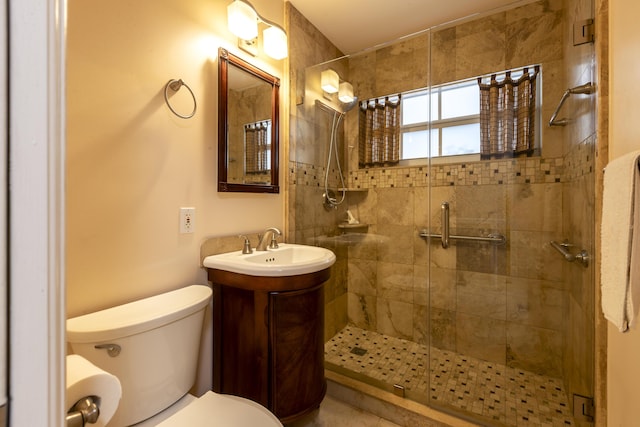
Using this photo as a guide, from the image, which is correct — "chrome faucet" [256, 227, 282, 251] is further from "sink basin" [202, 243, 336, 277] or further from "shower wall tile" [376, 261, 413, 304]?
"shower wall tile" [376, 261, 413, 304]

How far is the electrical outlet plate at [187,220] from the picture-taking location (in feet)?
4.25

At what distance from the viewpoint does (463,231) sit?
2.05m

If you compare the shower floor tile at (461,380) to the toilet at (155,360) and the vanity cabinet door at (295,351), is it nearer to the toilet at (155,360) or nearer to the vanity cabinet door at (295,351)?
the vanity cabinet door at (295,351)

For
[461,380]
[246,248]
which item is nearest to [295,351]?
[246,248]

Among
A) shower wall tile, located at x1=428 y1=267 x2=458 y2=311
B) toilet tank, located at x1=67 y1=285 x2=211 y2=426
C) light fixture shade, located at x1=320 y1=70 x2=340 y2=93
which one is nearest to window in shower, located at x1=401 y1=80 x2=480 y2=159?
light fixture shade, located at x1=320 y1=70 x2=340 y2=93

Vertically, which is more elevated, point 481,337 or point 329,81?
point 329,81

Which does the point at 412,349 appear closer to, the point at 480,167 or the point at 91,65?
the point at 480,167

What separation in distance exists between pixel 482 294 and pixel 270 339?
157 cm

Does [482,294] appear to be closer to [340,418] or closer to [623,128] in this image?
[340,418]

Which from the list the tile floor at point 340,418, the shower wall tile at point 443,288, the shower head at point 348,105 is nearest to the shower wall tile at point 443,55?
the shower head at point 348,105

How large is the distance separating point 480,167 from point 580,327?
42.4 inches

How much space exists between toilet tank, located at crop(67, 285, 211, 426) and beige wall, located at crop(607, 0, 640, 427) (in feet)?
4.66

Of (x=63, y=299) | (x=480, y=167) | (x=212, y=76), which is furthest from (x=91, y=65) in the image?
(x=480, y=167)

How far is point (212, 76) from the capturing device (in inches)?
56.1
